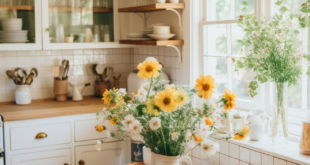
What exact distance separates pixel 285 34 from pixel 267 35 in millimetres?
91

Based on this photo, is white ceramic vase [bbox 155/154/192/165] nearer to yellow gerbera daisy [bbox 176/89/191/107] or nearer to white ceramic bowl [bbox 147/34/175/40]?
yellow gerbera daisy [bbox 176/89/191/107]

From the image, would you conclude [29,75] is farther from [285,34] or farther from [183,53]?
[285,34]

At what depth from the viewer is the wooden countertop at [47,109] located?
2.73 m

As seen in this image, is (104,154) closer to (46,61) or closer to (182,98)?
(46,61)

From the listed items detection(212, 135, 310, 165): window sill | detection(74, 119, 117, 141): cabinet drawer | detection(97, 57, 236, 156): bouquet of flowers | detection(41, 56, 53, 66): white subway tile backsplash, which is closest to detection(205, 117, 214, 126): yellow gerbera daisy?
detection(97, 57, 236, 156): bouquet of flowers

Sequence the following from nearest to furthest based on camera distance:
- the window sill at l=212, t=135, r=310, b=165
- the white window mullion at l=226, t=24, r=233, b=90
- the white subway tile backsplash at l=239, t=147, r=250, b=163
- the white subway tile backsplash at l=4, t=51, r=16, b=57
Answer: the window sill at l=212, t=135, r=310, b=165 < the white subway tile backsplash at l=239, t=147, r=250, b=163 < the white window mullion at l=226, t=24, r=233, b=90 < the white subway tile backsplash at l=4, t=51, r=16, b=57

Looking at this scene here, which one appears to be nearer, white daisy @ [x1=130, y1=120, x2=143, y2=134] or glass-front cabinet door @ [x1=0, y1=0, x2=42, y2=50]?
white daisy @ [x1=130, y1=120, x2=143, y2=134]

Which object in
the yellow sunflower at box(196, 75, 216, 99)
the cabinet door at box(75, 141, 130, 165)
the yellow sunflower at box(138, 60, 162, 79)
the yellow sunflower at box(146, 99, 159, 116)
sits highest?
the yellow sunflower at box(138, 60, 162, 79)

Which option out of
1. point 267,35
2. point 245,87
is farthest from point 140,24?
point 267,35

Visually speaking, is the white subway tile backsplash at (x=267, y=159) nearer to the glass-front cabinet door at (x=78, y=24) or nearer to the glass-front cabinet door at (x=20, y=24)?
the glass-front cabinet door at (x=78, y=24)

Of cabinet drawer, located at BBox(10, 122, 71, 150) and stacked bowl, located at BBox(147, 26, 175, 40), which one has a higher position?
stacked bowl, located at BBox(147, 26, 175, 40)

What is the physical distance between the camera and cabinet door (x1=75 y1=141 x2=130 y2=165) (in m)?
2.96

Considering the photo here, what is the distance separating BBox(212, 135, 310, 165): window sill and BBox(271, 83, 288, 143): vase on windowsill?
0.06 m

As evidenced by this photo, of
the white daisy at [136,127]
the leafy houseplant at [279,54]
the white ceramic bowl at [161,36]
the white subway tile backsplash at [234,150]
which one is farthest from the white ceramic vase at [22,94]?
the white daisy at [136,127]
